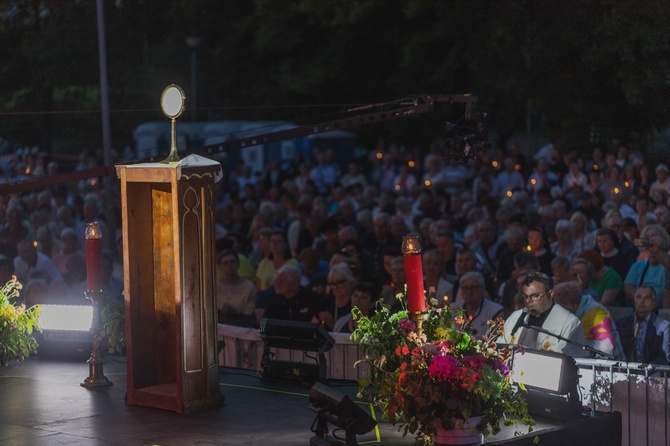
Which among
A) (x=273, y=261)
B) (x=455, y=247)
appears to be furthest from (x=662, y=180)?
(x=273, y=261)

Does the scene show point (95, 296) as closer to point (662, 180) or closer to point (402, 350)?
point (402, 350)

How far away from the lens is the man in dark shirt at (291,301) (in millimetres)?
12672

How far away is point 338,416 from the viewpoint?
7.73 metres

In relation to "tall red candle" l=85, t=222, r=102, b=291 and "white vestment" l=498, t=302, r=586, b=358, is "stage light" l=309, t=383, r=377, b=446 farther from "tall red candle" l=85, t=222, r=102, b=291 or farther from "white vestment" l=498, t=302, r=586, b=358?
"tall red candle" l=85, t=222, r=102, b=291

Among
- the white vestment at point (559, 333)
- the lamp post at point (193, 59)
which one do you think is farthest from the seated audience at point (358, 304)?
the lamp post at point (193, 59)

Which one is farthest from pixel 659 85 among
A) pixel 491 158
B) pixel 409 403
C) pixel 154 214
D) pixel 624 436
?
pixel 491 158

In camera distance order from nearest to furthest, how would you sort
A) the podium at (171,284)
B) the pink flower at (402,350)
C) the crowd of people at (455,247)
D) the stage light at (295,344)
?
the pink flower at (402,350)
the podium at (171,284)
the stage light at (295,344)
the crowd of people at (455,247)

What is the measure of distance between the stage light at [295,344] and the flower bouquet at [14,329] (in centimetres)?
214

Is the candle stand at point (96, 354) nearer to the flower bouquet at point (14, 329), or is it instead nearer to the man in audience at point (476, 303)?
the flower bouquet at point (14, 329)

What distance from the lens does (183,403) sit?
30.4ft

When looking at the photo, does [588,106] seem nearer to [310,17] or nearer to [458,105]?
[458,105]

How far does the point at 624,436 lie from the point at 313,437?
314 cm

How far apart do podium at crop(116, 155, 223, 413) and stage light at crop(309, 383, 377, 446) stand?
1.58 m

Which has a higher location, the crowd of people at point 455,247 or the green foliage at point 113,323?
the crowd of people at point 455,247
